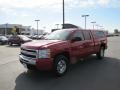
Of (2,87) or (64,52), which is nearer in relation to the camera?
(2,87)

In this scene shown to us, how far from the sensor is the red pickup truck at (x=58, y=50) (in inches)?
272

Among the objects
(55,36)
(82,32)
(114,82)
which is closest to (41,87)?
(114,82)

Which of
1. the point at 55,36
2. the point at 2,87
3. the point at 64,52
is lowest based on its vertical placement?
the point at 2,87

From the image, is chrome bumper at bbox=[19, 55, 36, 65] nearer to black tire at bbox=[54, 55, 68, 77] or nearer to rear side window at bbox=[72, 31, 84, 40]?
black tire at bbox=[54, 55, 68, 77]

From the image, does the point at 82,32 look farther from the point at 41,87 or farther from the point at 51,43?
the point at 41,87

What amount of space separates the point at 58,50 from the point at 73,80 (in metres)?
1.22

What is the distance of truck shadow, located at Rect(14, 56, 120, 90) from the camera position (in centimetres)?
620

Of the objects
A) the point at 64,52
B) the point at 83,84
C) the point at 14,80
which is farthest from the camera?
the point at 64,52

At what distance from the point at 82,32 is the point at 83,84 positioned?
343 cm

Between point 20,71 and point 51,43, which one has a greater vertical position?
point 51,43

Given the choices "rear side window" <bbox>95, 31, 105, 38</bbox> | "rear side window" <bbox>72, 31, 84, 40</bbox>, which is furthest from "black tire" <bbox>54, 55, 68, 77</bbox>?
"rear side window" <bbox>95, 31, 105, 38</bbox>

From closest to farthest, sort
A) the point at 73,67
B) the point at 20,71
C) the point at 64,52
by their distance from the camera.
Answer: the point at 64,52, the point at 20,71, the point at 73,67

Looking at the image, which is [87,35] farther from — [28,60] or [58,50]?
[28,60]

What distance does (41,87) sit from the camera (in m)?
6.20
